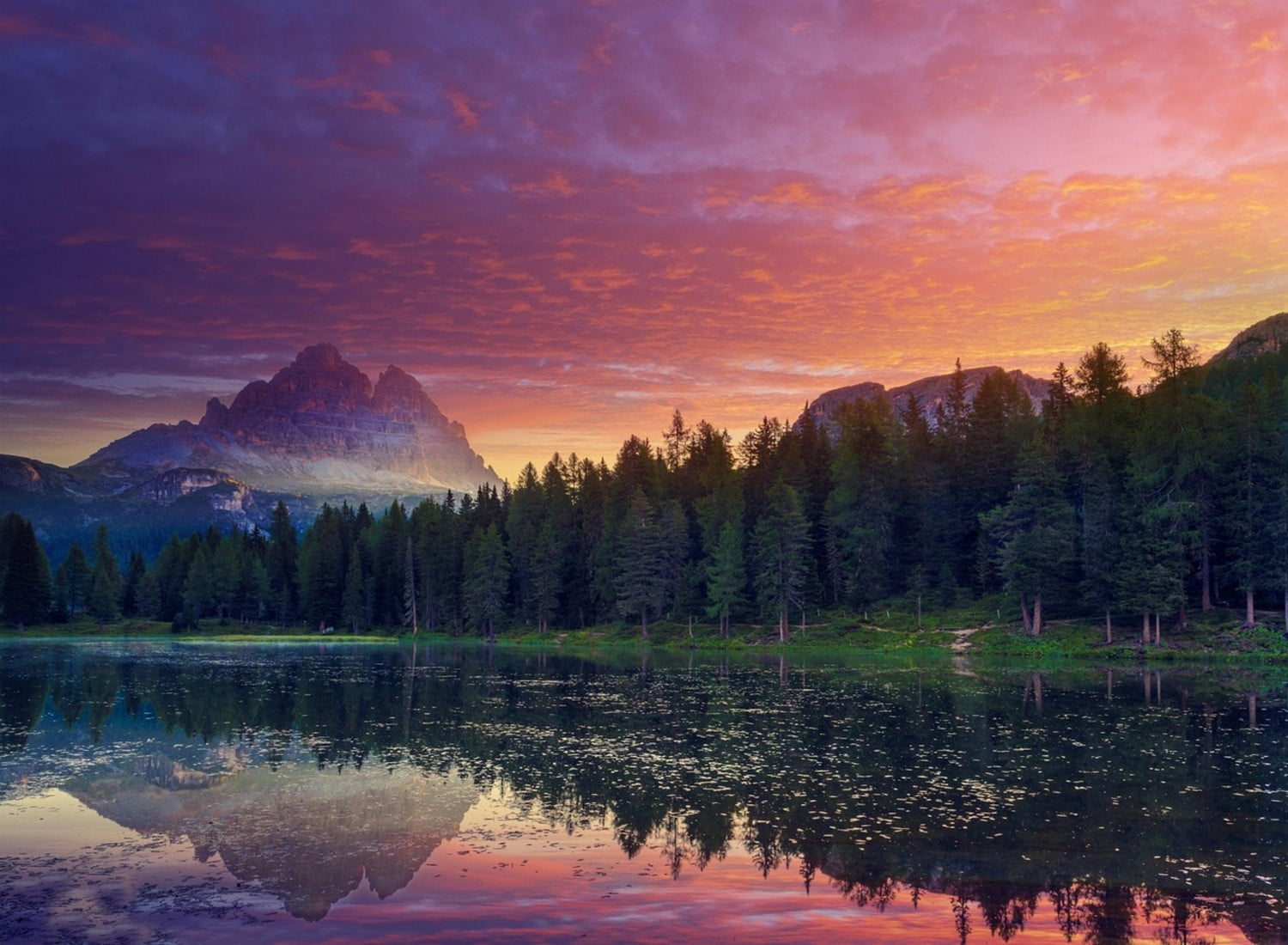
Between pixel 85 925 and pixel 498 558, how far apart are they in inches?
4761

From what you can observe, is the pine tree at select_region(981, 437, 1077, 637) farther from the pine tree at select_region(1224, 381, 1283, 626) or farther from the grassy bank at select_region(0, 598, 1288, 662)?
the pine tree at select_region(1224, 381, 1283, 626)

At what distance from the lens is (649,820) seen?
23938 mm

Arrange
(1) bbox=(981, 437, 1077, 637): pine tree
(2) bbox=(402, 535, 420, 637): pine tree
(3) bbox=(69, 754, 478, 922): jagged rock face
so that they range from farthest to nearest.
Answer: (2) bbox=(402, 535, 420, 637): pine tree < (1) bbox=(981, 437, 1077, 637): pine tree < (3) bbox=(69, 754, 478, 922): jagged rock face

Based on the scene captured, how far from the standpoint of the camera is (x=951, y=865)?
19.7 m

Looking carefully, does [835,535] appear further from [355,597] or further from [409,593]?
[355,597]

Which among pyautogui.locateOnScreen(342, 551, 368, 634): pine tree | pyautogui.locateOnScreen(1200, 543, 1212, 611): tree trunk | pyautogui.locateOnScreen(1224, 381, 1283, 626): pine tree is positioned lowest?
pyautogui.locateOnScreen(342, 551, 368, 634): pine tree

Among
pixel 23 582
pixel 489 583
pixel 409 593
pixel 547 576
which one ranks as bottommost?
pixel 409 593

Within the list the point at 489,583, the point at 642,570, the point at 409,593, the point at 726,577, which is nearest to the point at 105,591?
the point at 409,593

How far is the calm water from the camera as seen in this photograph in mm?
16516

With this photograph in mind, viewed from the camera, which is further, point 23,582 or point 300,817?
point 23,582

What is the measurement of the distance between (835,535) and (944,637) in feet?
79.9

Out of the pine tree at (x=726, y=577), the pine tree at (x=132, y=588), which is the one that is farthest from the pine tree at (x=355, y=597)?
the pine tree at (x=726, y=577)

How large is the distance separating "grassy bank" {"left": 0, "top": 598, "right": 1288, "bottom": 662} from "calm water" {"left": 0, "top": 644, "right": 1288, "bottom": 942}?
1157 inches

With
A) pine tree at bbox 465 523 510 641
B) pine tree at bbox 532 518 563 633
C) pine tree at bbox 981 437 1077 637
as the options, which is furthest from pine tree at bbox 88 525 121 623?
→ pine tree at bbox 981 437 1077 637
